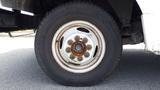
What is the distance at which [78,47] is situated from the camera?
4.55 m

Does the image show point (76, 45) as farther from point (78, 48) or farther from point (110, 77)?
point (110, 77)

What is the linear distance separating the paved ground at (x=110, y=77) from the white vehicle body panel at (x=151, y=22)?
52 cm

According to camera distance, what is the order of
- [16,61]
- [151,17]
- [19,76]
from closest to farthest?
[151,17] < [19,76] < [16,61]

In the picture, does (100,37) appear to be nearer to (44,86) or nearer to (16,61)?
(44,86)

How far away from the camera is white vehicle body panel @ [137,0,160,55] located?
418 cm

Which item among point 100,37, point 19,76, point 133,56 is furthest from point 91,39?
point 133,56

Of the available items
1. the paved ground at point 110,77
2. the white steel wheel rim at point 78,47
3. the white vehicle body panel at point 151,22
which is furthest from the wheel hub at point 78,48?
the white vehicle body panel at point 151,22

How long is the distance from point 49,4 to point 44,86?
91cm

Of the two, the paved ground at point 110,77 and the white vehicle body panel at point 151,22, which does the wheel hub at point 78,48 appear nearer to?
the paved ground at point 110,77

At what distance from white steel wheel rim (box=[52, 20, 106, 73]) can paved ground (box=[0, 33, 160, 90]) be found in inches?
9.6

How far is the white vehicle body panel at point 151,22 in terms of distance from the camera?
4.18 meters

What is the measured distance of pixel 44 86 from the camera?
4.55m

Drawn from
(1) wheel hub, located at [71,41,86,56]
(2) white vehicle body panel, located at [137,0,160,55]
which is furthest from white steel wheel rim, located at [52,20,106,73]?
(2) white vehicle body panel, located at [137,0,160,55]

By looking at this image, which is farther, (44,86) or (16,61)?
(16,61)
